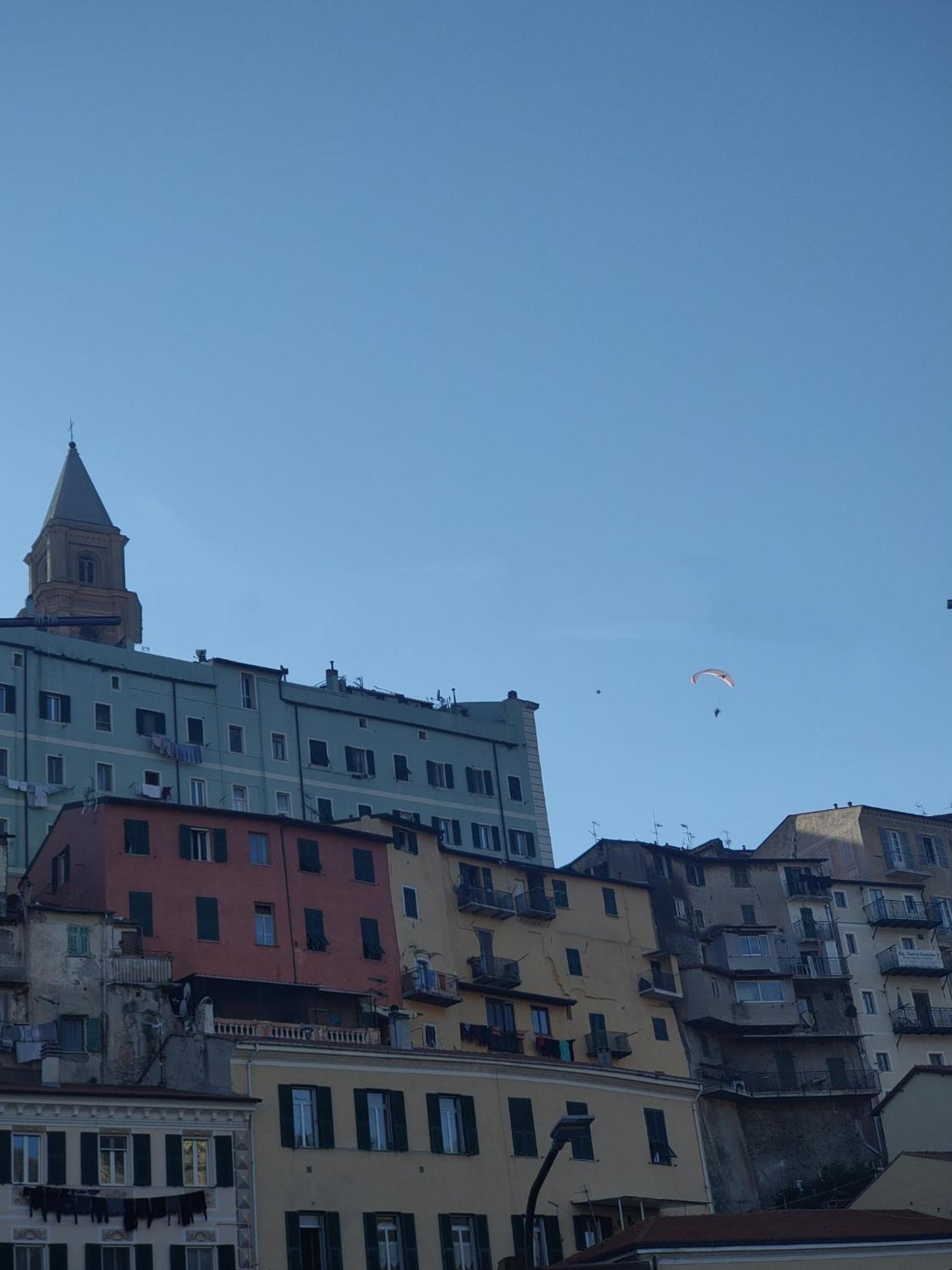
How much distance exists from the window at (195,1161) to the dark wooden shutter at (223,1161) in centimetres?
28

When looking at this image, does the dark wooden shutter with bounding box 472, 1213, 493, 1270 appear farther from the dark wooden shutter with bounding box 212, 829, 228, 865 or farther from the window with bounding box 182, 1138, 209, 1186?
the dark wooden shutter with bounding box 212, 829, 228, 865

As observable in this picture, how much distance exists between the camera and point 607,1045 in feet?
246

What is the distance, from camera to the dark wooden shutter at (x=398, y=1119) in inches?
2122

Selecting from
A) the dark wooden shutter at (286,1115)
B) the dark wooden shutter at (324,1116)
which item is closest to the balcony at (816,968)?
the dark wooden shutter at (324,1116)

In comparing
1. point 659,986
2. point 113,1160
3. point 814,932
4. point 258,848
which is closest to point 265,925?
point 258,848

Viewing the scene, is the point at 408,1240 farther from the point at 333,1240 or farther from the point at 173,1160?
the point at 173,1160

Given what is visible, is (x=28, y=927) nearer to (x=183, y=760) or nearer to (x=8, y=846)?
(x=8, y=846)

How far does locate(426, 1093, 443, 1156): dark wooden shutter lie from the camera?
54.8 meters

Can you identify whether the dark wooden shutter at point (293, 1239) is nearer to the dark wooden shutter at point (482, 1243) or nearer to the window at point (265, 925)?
the dark wooden shutter at point (482, 1243)

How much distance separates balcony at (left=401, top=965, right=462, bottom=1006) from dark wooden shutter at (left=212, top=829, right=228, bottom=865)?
28.6 feet

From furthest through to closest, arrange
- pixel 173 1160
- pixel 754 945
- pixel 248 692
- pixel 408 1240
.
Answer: pixel 248 692 → pixel 754 945 → pixel 408 1240 → pixel 173 1160

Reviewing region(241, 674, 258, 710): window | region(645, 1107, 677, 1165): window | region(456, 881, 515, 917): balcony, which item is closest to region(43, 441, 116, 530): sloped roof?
region(241, 674, 258, 710): window

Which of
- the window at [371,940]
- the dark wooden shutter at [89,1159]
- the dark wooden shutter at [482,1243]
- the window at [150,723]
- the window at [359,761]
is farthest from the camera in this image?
the window at [359,761]

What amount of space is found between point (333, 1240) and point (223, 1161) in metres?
4.02
